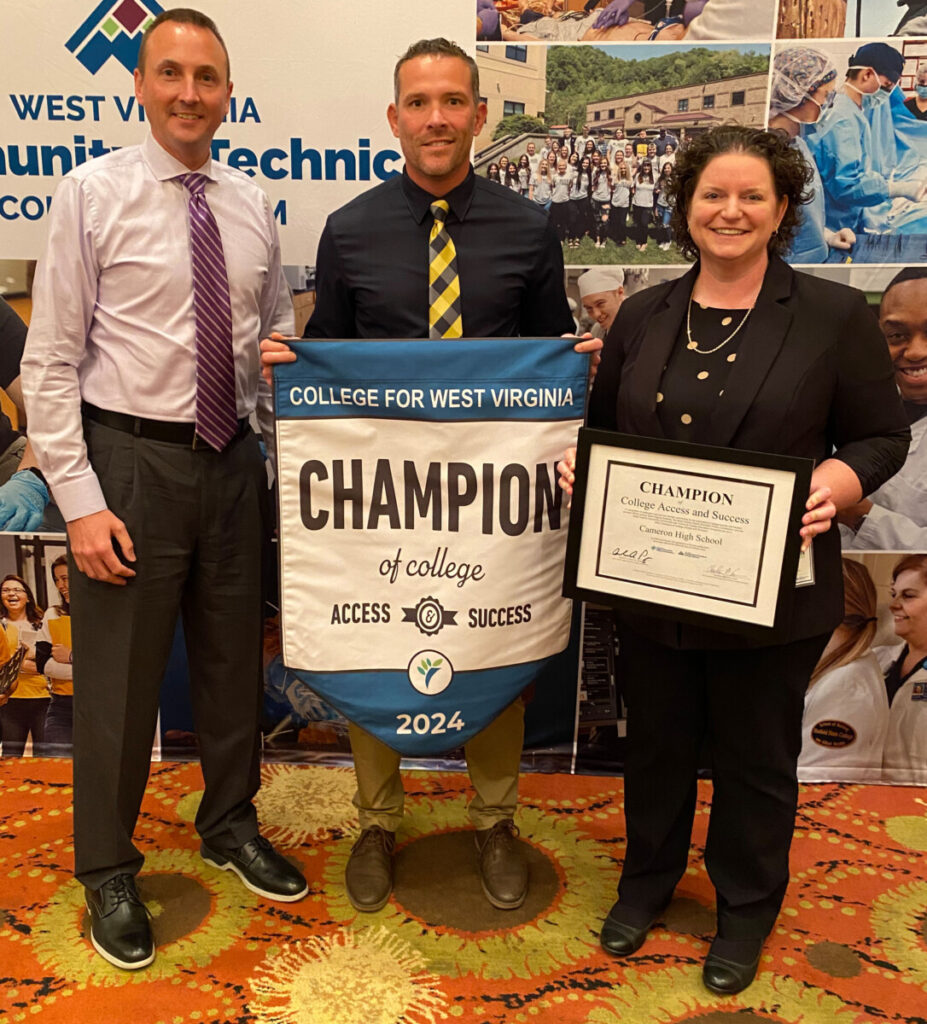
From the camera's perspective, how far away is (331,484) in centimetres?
209

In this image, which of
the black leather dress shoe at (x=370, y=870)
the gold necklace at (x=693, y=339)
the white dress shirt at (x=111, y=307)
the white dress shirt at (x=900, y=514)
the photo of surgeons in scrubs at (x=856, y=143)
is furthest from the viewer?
the white dress shirt at (x=900, y=514)

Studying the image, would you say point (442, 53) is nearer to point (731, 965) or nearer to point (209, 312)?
point (209, 312)

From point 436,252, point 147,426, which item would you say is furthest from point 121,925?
point 436,252

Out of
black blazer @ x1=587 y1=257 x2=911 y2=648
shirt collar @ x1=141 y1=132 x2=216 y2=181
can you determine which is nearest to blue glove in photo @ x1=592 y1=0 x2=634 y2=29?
black blazer @ x1=587 y1=257 x2=911 y2=648

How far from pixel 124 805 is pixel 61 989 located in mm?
388

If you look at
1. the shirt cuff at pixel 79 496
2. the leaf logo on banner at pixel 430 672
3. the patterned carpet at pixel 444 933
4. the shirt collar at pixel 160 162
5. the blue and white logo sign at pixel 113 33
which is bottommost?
the patterned carpet at pixel 444 933

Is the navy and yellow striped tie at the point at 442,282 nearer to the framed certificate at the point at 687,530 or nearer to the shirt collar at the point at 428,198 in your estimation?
the shirt collar at the point at 428,198

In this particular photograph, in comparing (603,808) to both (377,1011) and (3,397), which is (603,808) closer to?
(377,1011)

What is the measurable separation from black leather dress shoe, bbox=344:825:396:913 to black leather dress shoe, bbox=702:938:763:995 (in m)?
0.77

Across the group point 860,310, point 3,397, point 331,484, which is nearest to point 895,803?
point 860,310

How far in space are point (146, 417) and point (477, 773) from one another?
1190mm

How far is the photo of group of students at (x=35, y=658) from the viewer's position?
9.70 ft

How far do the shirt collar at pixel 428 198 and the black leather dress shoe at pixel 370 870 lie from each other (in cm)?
152
